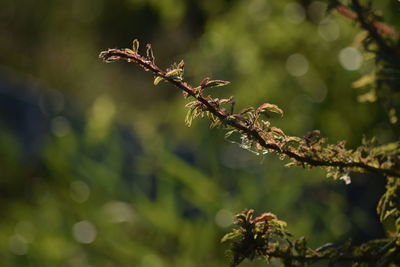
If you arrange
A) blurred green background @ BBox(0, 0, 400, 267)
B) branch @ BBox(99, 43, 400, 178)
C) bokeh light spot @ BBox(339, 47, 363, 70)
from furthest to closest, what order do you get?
1. blurred green background @ BBox(0, 0, 400, 267)
2. bokeh light spot @ BBox(339, 47, 363, 70)
3. branch @ BBox(99, 43, 400, 178)

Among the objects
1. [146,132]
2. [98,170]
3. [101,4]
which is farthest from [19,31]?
[98,170]

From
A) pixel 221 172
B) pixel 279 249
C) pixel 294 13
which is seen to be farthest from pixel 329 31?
pixel 279 249

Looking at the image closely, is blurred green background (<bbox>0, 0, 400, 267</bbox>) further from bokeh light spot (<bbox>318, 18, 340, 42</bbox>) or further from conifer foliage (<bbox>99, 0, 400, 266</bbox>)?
conifer foliage (<bbox>99, 0, 400, 266</bbox>)

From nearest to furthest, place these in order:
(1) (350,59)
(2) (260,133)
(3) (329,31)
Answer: (2) (260,133), (1) (350,59), (3) (329,31)

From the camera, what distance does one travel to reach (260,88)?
5.14 feet

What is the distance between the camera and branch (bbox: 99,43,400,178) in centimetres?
43

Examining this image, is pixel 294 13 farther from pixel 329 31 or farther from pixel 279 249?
pixel 279 249

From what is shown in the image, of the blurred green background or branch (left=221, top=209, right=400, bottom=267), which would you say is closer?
branch (left=221, top=209, right=400, bottom=267)

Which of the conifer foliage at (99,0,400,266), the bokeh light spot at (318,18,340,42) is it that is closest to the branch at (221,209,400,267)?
the conifer foliage at (99,0,400,266)

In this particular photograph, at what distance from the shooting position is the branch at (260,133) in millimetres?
428

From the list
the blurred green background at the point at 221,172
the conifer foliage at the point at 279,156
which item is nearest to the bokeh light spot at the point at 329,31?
the blurred green background at the point at 221,172

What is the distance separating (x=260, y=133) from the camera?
448 millimetres

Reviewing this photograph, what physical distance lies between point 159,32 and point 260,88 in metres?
2.78

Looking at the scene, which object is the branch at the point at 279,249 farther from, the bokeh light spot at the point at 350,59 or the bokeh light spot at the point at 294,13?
the bokeh light spot at the point at 294,13
